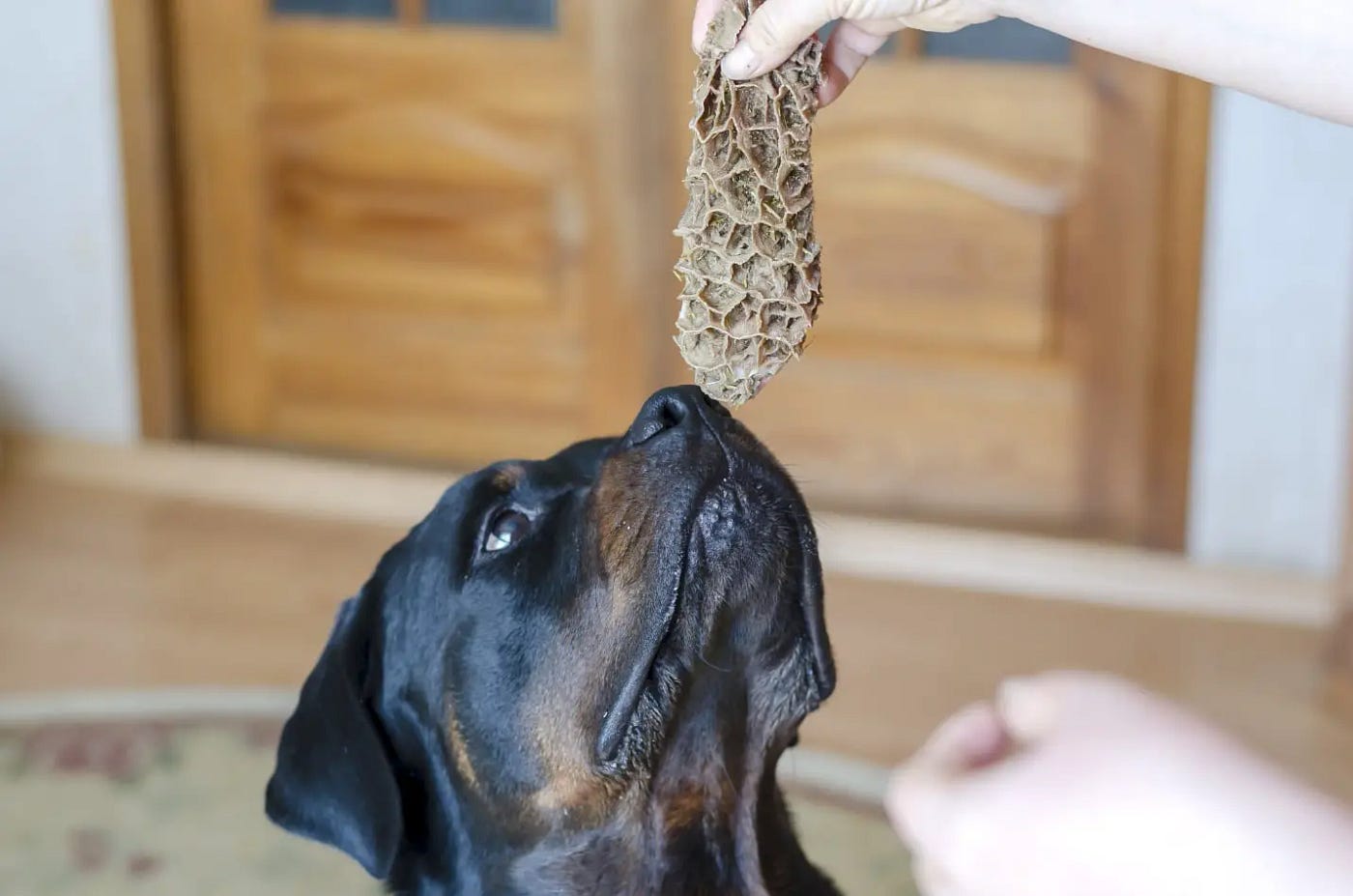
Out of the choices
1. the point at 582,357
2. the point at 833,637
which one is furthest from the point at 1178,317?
the point at 582,357

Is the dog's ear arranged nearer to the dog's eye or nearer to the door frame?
the dog's eye

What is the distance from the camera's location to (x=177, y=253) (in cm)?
434

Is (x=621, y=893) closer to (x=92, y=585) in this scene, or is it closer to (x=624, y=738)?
(x=624, y=738)

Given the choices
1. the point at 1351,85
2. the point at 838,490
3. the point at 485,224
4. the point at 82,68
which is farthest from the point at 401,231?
the point at 1351,85

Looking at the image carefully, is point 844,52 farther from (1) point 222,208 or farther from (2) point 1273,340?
(1) point 222,208

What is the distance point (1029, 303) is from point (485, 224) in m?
1.32

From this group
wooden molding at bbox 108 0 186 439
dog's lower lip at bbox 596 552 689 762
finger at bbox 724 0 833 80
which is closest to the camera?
finger at bbox 724 0 833 80

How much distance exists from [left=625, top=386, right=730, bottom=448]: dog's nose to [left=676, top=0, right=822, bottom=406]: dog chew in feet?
0.40

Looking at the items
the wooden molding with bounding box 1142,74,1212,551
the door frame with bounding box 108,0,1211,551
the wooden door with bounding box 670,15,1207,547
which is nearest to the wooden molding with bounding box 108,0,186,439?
the door frame with bounding box 108,0,1211,551

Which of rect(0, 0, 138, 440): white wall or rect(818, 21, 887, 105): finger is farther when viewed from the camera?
rect(0, 0, 138, 440): white wall

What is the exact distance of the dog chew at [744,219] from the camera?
1.21 m

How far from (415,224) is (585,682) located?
2.85 metres

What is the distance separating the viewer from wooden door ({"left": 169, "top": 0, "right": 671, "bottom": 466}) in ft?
12.8

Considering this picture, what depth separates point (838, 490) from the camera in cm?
391
